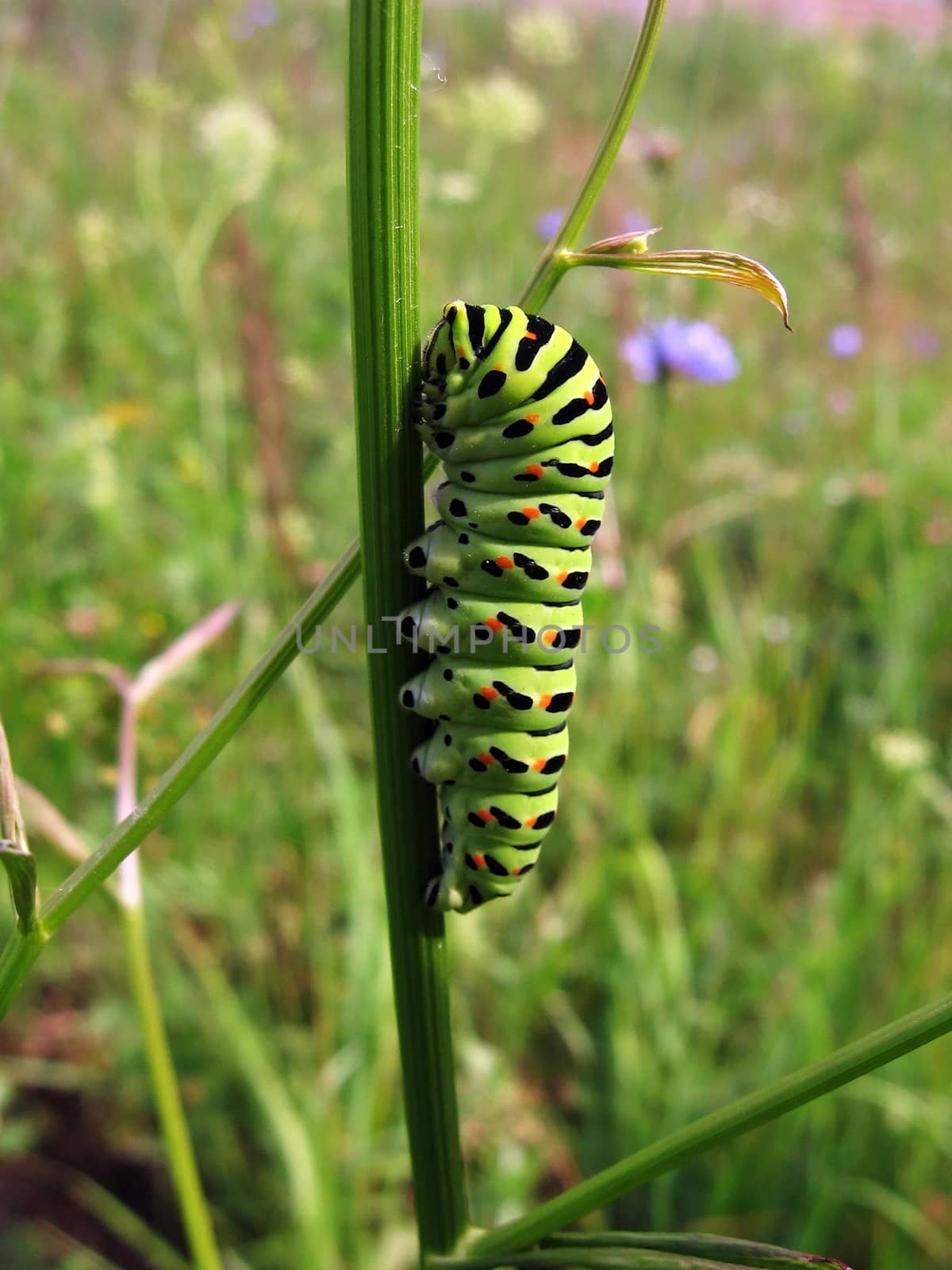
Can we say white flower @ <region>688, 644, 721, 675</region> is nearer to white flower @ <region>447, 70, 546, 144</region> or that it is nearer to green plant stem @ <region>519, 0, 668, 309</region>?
white flower @ <region>447, 70, 546, 144</region>

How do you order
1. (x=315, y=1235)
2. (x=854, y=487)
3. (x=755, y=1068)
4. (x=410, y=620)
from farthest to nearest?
(x=854, y=487) → (x=755, y=1068) → (x=315, y=1235) → (x=410, y=620)

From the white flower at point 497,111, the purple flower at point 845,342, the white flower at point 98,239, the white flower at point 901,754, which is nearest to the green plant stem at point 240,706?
the white flower at point 901,754

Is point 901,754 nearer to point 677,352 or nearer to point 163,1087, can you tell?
point 677,352

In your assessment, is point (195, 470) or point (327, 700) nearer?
point (195, 470)

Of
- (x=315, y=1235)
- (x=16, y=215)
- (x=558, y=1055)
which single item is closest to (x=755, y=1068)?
(x=558, y=1055)

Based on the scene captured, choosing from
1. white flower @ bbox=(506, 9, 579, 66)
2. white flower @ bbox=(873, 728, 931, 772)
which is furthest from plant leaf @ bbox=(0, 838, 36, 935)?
white flower @ bbox=(506, 9, 579, 66)

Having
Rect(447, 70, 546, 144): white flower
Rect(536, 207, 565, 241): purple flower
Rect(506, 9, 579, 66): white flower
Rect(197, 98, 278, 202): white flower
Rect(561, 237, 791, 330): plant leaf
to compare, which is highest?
Rect(506, 9, 579, 66): white flower

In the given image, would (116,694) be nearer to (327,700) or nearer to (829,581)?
(327,700)
